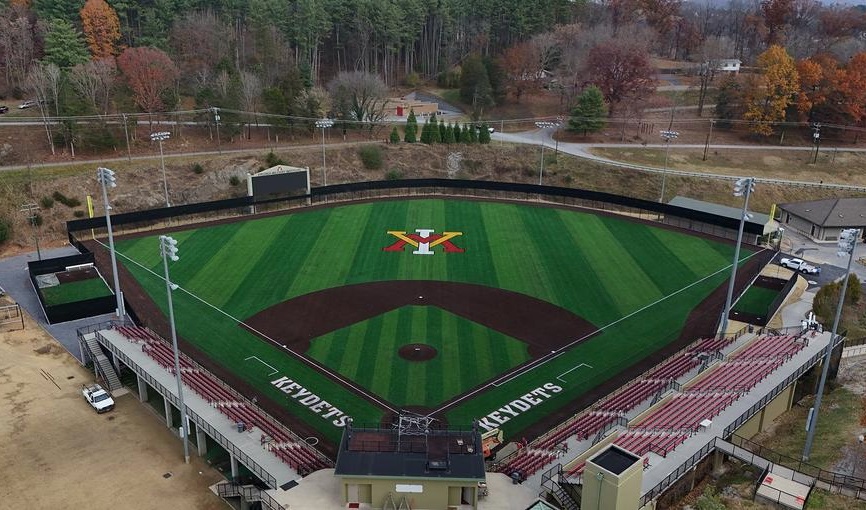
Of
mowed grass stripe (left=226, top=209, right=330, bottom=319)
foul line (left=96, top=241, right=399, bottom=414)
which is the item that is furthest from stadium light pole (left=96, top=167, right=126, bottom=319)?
mowed grass stripe (left=226, top=209, right=330, bottom=319)

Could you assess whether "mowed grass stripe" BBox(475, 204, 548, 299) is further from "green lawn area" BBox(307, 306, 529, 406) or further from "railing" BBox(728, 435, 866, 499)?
"railing" BBox(728, 435, 866, 499)

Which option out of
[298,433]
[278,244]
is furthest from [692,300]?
[278,244]

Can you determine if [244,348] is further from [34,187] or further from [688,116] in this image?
[688,116]

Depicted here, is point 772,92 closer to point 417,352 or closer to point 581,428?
point 417,352

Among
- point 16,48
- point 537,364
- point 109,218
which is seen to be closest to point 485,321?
point 537,364

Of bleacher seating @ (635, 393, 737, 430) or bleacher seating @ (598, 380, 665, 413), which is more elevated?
bleacher seating @ (635, 393, 737, 430)
